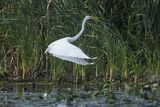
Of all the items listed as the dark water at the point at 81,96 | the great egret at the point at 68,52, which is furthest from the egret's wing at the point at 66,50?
the dark water at the point at 81,96

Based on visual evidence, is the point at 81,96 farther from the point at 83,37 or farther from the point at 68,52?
the point at 83,37

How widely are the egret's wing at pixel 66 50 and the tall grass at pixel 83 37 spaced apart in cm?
140

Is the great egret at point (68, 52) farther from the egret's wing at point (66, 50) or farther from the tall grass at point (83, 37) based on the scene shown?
the tall grass at point (83, 37)

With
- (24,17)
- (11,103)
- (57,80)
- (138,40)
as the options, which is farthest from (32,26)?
(11,103)

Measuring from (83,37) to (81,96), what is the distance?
2688 millimetres

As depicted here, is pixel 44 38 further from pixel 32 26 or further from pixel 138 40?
pixel 138 40

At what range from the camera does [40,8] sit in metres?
14.2

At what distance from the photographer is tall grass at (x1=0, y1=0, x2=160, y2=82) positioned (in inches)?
517

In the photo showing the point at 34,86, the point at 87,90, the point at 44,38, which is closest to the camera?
the point at 87,90

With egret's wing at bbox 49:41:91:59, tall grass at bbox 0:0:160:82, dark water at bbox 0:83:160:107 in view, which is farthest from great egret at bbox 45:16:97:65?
tall grass at bbox 0:0:160:82

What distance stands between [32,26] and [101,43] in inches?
55.5

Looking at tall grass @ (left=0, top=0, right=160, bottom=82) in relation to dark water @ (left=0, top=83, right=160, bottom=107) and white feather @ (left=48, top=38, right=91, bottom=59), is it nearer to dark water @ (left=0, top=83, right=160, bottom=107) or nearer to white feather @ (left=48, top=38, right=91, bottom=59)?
dark water @ (left=0, top=83, right=160, bottom=107)

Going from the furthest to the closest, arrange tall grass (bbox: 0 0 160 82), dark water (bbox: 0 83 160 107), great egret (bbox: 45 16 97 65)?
tall grass (bbox: 0 0 160 82) → great egret (bbox: 45 16 97 65) → dark water (bbox: 0 83 160 107)

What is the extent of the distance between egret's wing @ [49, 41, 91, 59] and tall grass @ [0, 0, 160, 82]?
1397 millimetres
